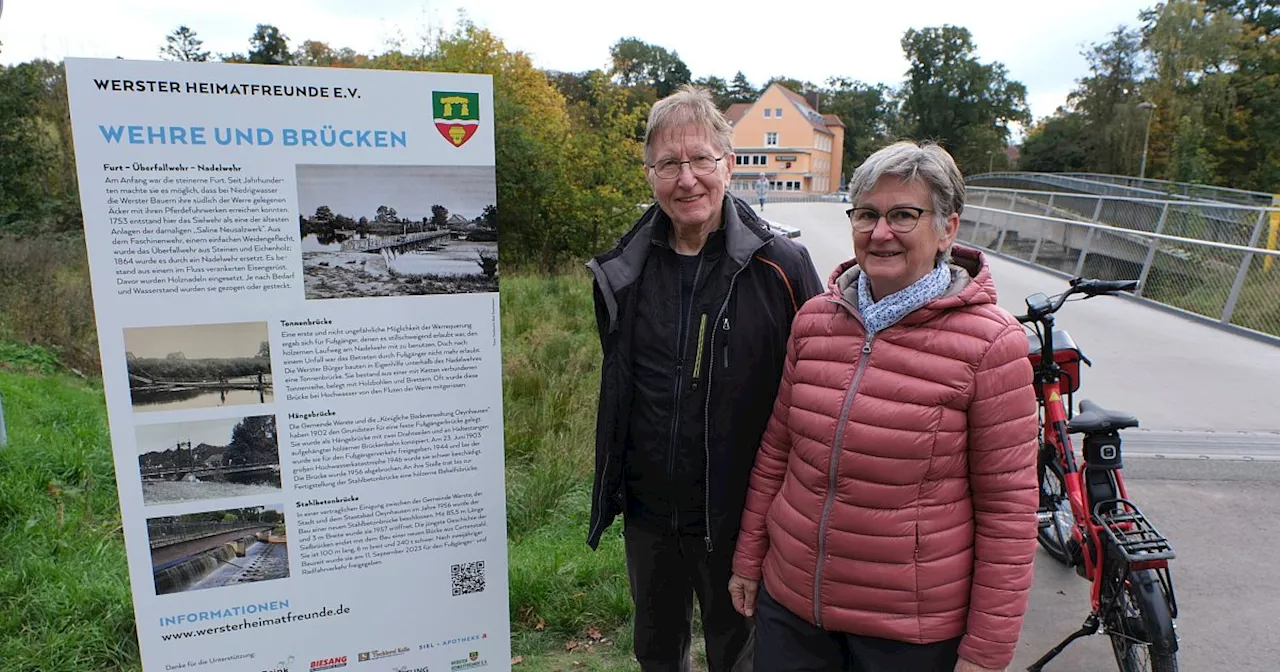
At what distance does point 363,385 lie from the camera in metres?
2.46

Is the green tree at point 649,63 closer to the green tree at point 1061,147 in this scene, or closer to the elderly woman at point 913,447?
the green tree at point 1061,147

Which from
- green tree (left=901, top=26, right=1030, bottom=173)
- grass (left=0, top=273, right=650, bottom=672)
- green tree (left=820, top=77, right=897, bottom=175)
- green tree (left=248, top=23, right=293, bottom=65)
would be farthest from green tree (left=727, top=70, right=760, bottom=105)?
grass (left=0, top=273, right=650, bottom=672)

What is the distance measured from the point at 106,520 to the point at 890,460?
4.77 metres

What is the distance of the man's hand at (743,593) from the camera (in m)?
2.37

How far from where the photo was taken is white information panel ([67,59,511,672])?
7.12ft

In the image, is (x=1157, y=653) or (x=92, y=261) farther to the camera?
(x=1157, y=653)

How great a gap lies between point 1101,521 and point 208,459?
326 cm

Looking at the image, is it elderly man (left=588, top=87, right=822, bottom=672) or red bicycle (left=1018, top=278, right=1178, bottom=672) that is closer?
elderly man (left=588, top=87, right=822, bottom=672)

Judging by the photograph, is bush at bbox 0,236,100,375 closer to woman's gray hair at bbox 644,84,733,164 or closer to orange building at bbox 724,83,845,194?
woman's gray hair at bbox 644,84,733,164

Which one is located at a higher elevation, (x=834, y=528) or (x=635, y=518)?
(x=834, y=528)

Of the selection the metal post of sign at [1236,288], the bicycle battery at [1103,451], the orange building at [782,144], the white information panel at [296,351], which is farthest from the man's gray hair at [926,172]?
the orange building at [782,144]

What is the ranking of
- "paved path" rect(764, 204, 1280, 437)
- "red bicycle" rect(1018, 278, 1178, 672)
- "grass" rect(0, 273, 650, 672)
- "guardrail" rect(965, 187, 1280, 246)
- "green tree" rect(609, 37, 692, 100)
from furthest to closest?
1. "green tree" rect(609, 37, 692, 100)
2. "guardrail" rect(965, 187, 1280, 246)
3. "paved path" rect(764, 204, 1280, 437)
4. "grass" rect(0, 273, 650, 672)
5. "red bicycle" rect(1018, 278, 1178, 672)

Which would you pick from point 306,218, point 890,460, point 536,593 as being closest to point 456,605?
point 536,593

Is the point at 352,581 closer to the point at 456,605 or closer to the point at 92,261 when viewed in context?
the point at 456,605
